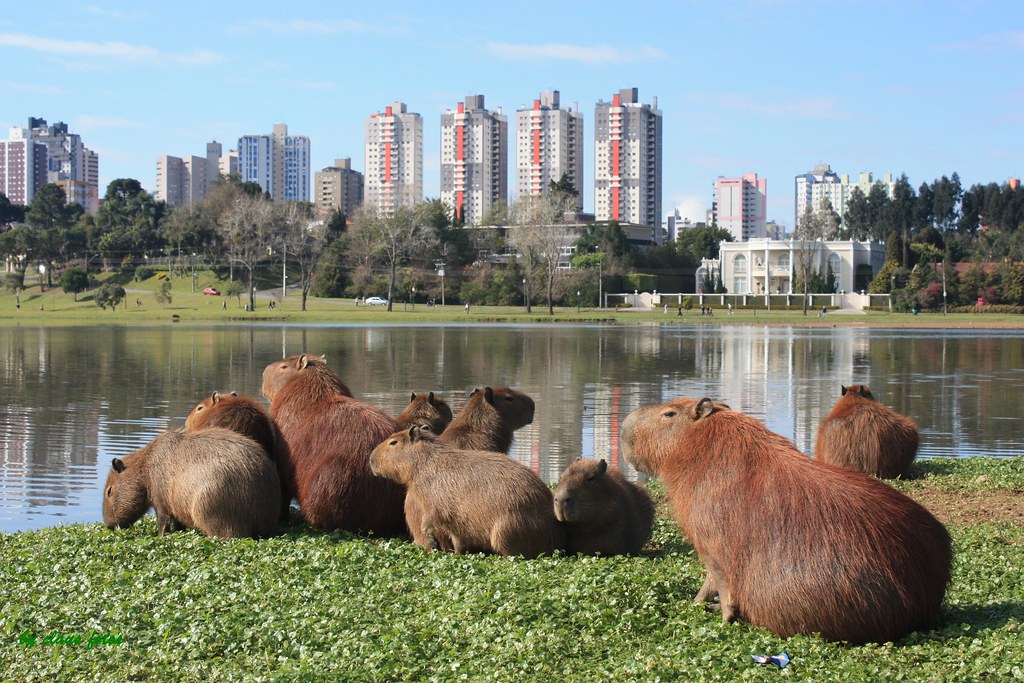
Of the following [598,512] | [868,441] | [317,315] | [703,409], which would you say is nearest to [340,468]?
[598,512]

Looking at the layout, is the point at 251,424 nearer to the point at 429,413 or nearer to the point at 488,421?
the point at 429,413

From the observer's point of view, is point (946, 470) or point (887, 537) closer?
point (887, 537)

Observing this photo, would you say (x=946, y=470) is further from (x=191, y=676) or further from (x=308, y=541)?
(x=191, y=676)

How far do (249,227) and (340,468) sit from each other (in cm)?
9615

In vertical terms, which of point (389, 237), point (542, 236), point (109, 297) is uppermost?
point (389, 237)

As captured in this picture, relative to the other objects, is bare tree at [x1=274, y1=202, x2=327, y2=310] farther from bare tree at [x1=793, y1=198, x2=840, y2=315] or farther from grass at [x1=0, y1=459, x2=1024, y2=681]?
grass at [x1=0, y1=459, x2=1024, y2=681]

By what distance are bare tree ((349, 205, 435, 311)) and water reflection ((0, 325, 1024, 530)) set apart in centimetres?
4717

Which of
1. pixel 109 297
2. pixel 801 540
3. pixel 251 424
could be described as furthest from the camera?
pixel 109 297

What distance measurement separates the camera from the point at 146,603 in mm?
6406

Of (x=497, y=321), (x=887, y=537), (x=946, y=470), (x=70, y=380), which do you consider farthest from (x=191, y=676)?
(x=497, y=321)

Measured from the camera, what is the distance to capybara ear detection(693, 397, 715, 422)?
20.4 ft

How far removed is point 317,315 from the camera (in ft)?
255

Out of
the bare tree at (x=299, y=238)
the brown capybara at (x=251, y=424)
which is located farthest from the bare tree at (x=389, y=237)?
the brown capybara at (x=251, y=424)

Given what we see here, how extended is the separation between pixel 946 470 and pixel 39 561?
30.8 feet
